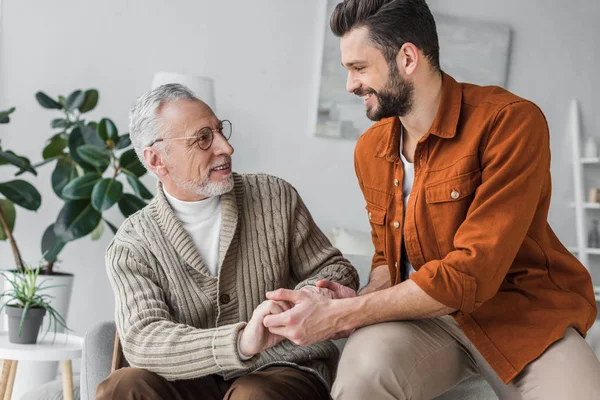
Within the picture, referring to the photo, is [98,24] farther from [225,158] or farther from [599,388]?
[599,388]

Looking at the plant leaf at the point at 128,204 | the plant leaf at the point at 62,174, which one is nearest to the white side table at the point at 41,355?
the plant leaf at the point at 128,204

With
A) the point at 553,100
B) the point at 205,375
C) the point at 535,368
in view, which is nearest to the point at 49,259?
the point at 205,375

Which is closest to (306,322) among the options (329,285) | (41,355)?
(329,285)

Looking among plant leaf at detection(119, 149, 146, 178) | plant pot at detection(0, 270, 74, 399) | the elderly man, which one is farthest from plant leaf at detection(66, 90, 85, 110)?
the elderly man

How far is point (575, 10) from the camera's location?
4914 millimetres

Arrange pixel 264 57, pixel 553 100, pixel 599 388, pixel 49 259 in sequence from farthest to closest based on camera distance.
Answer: pixel 553 100 < pixel 264 57 < pixel 49 259 < pixel 599 388

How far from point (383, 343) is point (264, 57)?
293 cm

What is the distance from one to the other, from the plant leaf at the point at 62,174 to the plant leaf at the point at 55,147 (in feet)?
0.14

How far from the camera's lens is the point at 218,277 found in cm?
191

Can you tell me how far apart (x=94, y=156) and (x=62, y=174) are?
1.00 ft

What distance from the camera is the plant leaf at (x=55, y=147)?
354 centimetres

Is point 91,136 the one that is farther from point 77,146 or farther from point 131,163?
point 131,163

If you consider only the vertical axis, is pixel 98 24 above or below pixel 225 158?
above

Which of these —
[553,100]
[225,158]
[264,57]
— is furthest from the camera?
[553,100]
